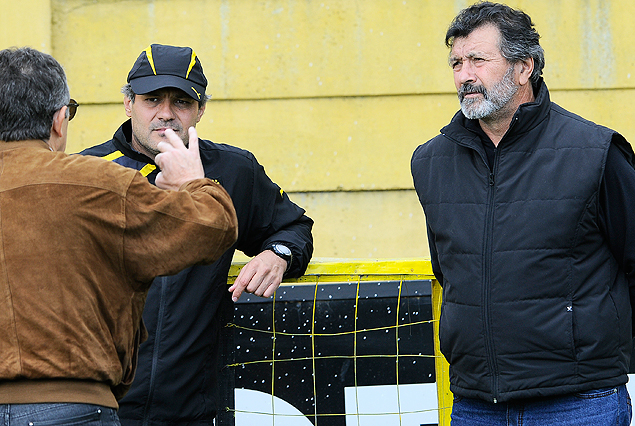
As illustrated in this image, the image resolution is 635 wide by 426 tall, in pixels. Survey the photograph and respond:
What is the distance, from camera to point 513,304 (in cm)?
240

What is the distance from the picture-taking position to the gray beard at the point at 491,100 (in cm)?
261

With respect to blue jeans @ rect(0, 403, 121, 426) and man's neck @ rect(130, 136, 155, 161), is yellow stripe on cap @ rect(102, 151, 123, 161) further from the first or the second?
blue jeans @ rect(0, 403, 121, 426)

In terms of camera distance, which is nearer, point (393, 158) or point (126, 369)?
point (126, 369)

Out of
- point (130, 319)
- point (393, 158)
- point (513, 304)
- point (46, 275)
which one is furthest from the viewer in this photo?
point (393, 158)

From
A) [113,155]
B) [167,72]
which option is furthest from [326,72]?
[113,155]

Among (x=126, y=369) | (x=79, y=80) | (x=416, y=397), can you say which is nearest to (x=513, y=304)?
(x=416, y=397)

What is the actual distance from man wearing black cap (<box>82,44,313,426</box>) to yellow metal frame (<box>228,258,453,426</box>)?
0.37ft

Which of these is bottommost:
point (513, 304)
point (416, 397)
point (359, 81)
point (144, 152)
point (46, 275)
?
point (416, 397)

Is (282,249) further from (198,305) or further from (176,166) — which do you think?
(176,166)

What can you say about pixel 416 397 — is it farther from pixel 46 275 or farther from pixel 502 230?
pixel 46 275

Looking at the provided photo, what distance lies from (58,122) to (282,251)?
3.61 ft

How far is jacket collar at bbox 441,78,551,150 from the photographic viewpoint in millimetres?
2482

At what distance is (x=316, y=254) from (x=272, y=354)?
2502 millimetres

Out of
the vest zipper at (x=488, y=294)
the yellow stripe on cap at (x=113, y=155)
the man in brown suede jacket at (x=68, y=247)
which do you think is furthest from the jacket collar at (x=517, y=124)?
the yellow stripe on cap at (x=113, y=155)
